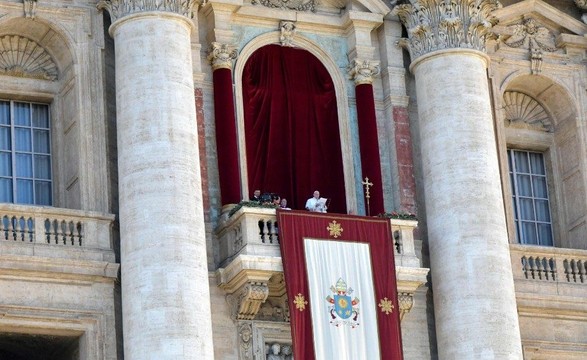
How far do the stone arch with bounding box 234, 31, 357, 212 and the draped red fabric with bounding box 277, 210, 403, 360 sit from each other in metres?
1.64

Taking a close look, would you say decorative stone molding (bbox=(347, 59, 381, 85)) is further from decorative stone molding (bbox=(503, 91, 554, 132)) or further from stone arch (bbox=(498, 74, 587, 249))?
decorative stone molding (bbox=(503, 91, 554, 132))

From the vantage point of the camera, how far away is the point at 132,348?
115 ft

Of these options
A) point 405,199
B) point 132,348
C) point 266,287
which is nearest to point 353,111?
point 405,199

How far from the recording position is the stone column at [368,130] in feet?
129

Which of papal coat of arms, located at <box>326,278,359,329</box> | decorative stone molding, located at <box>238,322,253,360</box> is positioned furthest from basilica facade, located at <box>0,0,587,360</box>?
papal coat of arms, located at <box>326,278,359,329</box>

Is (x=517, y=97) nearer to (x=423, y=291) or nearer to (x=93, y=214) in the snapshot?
(x=423, y=291)

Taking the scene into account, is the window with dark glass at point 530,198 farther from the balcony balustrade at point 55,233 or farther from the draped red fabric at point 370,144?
the balcony balustrade at point 55,233

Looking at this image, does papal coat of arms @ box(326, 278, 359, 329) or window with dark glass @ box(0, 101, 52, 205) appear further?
window with dark glass @ box(0, 101, 52, 205)

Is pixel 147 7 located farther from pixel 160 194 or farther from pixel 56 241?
pixel 56 241

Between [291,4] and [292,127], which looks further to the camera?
[291,4]

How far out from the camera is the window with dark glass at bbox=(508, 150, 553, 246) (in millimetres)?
42188

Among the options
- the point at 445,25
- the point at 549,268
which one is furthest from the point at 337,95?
the point at 549,268

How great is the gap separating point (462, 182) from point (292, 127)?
11.7ft

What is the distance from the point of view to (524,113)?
141ft
